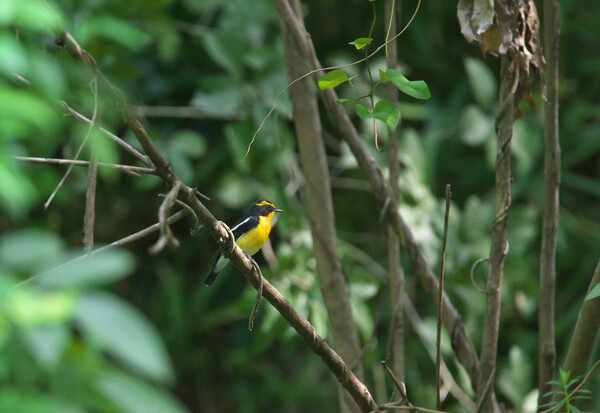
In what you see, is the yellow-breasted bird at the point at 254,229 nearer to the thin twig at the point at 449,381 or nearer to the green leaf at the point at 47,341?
the thin twig at the point at 449,381

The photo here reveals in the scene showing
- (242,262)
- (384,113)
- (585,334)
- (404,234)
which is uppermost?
(384,113)

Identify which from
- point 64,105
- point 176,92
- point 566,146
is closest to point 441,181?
point 566,146

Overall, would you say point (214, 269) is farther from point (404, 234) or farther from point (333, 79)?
point (333, 79)

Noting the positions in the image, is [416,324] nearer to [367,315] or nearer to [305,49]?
[367,315]

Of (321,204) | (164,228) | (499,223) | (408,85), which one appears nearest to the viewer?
(164,228)

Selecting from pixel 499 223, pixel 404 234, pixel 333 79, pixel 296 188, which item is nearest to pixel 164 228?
pixel 333 79

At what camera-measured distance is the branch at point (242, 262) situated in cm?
123

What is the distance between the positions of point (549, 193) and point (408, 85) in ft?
2.73

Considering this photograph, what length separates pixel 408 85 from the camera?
1.58m

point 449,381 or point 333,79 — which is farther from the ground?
point 333,79

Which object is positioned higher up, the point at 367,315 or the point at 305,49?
the point at 305,49

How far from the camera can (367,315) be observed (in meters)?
3.41

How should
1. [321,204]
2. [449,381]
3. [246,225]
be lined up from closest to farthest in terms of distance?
[321,204] < [449,381] < [246,225]

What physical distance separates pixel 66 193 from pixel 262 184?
3.99 feet
